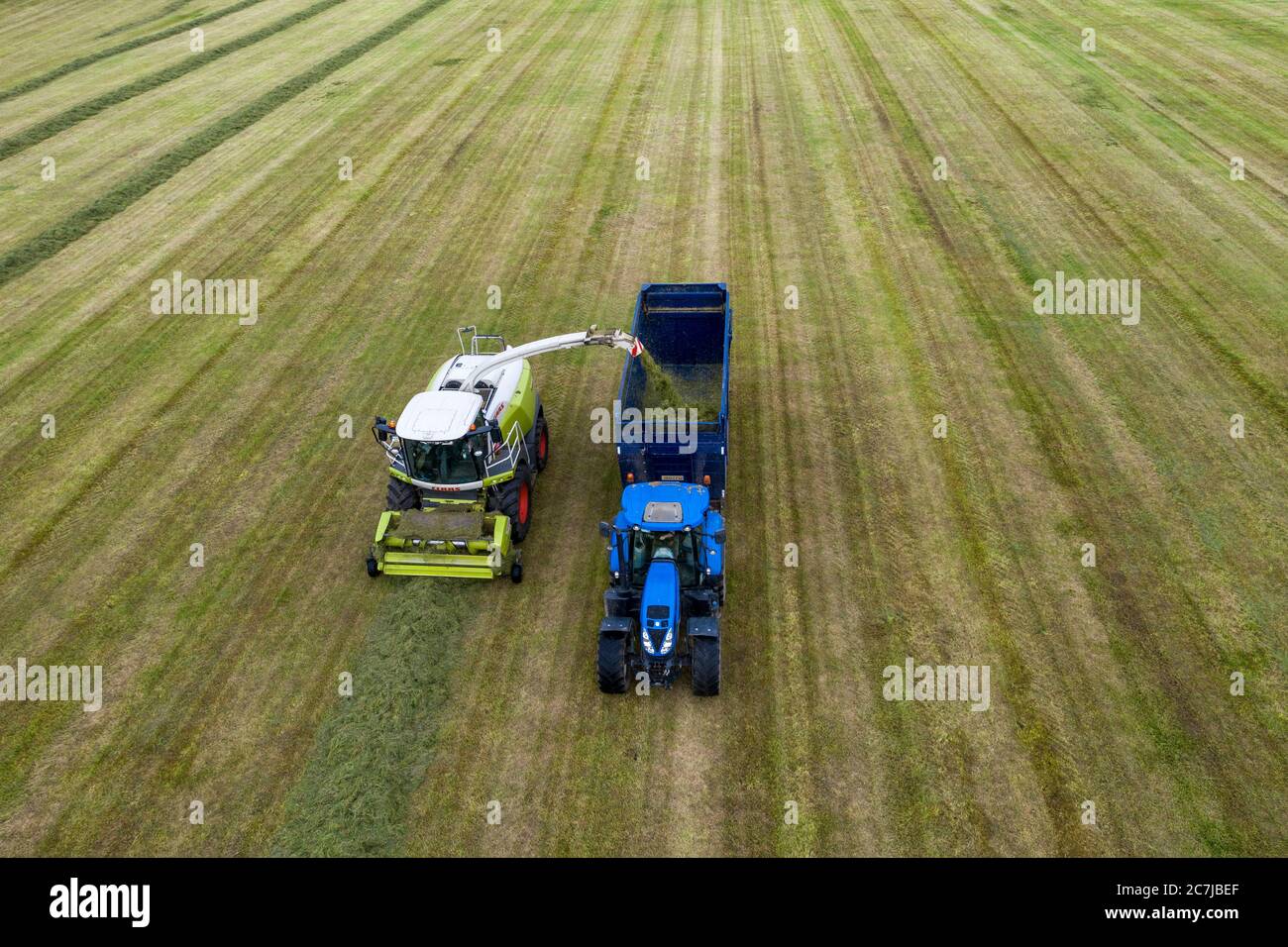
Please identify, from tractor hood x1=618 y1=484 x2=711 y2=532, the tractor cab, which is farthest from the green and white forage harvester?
the tractor cab

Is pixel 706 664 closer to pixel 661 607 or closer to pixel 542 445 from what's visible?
pixel 661 607

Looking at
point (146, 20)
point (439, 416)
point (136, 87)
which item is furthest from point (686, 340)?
point (146, 20)

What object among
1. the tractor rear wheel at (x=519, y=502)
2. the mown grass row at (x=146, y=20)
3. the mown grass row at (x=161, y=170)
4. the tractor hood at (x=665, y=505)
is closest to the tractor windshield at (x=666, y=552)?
the tractor hood at (x=665, y=505)

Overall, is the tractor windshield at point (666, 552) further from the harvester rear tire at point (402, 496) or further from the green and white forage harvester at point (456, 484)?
the harvester rear tire at point (402, 496)

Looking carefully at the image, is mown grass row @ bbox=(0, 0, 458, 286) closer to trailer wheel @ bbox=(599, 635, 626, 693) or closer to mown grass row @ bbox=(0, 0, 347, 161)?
mown grass row @ bbox=(0, 0, 347, 161)

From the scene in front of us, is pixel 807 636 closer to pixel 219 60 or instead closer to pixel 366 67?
pixel 366 67

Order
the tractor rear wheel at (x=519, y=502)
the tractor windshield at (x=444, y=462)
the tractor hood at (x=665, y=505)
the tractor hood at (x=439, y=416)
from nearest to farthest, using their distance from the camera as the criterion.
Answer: the tractor hood at (x=665, y=505) → the tractor hood at (x=439, y=416) → the tractor windshield at (x=444, y=462) → the tractor rear wheel at (x=519, y=502)
